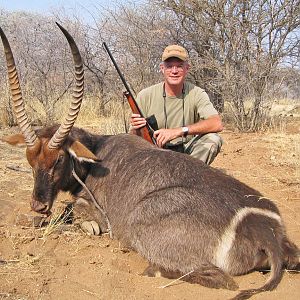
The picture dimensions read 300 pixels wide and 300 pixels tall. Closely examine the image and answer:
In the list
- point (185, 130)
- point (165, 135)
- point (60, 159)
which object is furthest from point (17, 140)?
point (185, 130)

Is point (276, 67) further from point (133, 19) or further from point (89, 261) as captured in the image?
point (89, 261)

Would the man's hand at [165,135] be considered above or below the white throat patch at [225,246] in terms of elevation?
above

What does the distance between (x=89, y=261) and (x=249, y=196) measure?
162cm

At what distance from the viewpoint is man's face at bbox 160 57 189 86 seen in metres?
6.29

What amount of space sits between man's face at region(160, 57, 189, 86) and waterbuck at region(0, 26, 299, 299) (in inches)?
57.5

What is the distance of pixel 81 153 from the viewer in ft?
15.4

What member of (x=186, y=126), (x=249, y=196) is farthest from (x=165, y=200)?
(x=186, y=126)

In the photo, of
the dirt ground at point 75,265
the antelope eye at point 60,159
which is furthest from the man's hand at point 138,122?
the antelope eye at point 60,159

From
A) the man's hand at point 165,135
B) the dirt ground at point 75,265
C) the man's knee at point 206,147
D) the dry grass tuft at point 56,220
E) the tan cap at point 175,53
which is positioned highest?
the tan cap at point 175,53

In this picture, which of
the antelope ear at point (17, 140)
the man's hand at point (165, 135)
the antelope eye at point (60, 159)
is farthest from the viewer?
the man's hand at point (165, 135)

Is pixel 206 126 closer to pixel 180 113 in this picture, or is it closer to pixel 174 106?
pixel 180 113

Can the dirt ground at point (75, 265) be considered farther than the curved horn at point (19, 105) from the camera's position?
No

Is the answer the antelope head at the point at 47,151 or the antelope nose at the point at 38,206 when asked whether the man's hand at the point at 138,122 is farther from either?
the antelope nose at the point at 38,206

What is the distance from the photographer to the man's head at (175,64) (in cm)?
622
